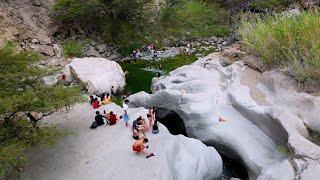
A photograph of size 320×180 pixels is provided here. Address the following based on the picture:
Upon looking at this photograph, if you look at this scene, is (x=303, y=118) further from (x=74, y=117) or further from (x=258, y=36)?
(x=74, y=117)

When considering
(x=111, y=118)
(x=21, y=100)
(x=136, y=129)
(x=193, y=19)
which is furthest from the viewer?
(x=193, y=19)

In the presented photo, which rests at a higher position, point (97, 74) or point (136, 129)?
point (136, 129)

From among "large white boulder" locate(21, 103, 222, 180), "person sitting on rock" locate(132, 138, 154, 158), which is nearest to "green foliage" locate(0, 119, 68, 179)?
"large white boulder" locate(21, 103, 222, 180)

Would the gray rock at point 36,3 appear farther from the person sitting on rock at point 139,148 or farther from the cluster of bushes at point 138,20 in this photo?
the person sitting on rock at point 139,148

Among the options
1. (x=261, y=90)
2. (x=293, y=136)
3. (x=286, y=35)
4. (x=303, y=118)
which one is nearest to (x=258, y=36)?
(x=286, y=35)

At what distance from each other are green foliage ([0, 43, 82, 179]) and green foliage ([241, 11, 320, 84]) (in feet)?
30.9

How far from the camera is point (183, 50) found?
31656mm

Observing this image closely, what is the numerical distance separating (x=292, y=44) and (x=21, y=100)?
39.6 feet

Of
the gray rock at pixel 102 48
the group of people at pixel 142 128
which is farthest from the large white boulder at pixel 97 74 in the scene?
the group of people at pixel 142 128

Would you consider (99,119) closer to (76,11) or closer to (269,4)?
(76,11)

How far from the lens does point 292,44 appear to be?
19625 millimetres

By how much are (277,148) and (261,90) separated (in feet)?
12.7

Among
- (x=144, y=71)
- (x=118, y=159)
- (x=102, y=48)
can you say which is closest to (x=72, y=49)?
(x=102, y=48)

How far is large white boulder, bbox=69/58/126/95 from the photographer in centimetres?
2416
